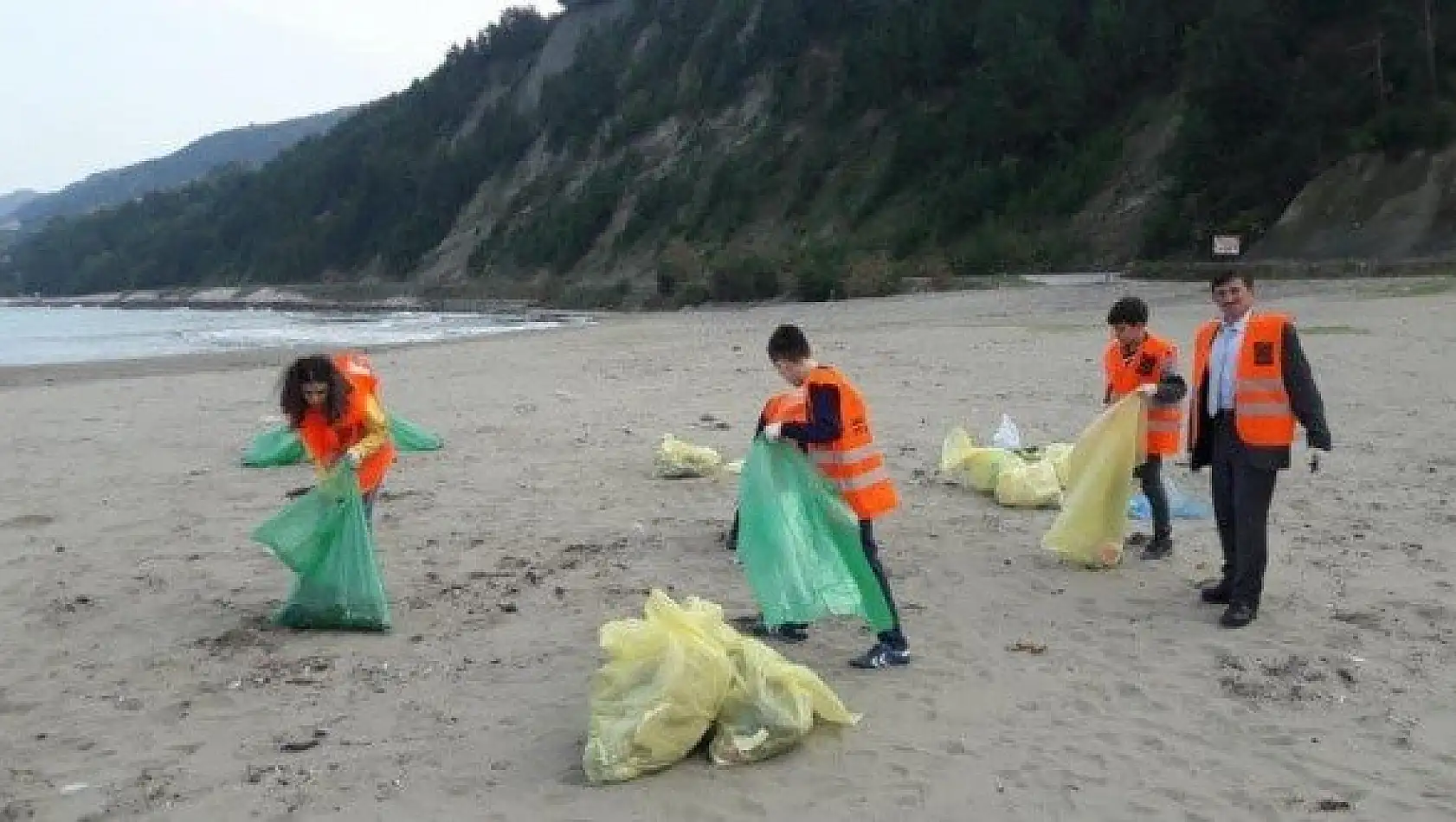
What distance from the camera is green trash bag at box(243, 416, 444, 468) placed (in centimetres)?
1088

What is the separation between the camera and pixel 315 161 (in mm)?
129000

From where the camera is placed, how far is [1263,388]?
5.81 metres

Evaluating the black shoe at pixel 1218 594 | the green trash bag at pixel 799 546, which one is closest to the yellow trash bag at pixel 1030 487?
the black shoe at pixel 1218 594

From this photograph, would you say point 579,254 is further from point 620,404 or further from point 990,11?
point 620,404

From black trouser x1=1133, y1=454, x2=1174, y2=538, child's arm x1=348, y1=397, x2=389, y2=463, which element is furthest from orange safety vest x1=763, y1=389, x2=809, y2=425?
black trouser x1=1133, y1=454, x2=1174, y2=538

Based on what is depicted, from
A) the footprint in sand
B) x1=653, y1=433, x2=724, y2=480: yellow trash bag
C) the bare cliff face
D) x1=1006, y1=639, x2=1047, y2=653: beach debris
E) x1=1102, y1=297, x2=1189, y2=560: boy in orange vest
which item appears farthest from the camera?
the bare cliff face

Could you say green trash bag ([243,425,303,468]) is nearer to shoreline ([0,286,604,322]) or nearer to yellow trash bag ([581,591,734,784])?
yellow trash bag ([581,591,734,784])

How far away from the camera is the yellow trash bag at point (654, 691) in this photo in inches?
169

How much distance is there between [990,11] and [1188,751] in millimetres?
48355

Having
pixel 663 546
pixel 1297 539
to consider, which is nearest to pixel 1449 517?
pixel 1297 539

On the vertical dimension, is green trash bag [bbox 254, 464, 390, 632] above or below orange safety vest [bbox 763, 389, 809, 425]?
below

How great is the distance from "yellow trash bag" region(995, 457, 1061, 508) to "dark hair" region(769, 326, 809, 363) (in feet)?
10.8

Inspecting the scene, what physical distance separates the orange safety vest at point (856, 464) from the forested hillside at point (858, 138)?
2770 cm

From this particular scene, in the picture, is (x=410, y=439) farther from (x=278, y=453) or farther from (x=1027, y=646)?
(x=1027, y=646)
